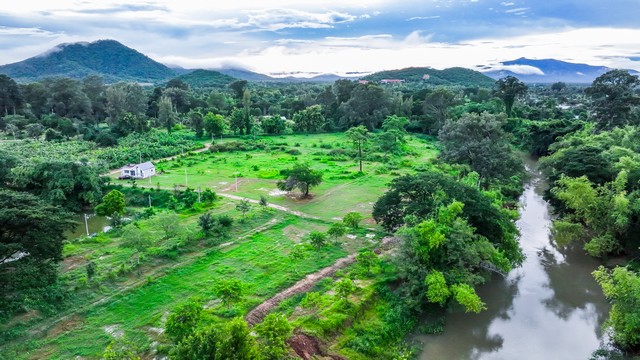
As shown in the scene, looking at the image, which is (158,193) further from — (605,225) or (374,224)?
(605,225)

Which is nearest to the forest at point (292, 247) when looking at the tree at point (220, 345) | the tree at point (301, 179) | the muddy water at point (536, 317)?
the tree at point (220, 345)

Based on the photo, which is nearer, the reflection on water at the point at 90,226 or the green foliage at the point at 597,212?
the green foliage at the point at 597,212

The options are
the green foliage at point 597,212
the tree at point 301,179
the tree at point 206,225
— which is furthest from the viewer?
the tree at point 301,179

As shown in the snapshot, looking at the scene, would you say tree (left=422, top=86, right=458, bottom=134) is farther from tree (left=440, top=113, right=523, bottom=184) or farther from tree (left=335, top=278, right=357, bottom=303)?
tree (left=335, top=278, right=357, bottom=303)

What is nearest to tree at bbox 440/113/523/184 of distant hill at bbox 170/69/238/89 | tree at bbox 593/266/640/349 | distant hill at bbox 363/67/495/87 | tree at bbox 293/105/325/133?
tree at bbox 593/266/640/349

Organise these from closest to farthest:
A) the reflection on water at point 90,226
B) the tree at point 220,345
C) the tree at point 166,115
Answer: the tree at point 220,345
the reflection on water at point 90,226
the tree at point 166,115

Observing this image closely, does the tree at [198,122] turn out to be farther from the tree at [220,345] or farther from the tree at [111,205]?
the tree at [220,345]
